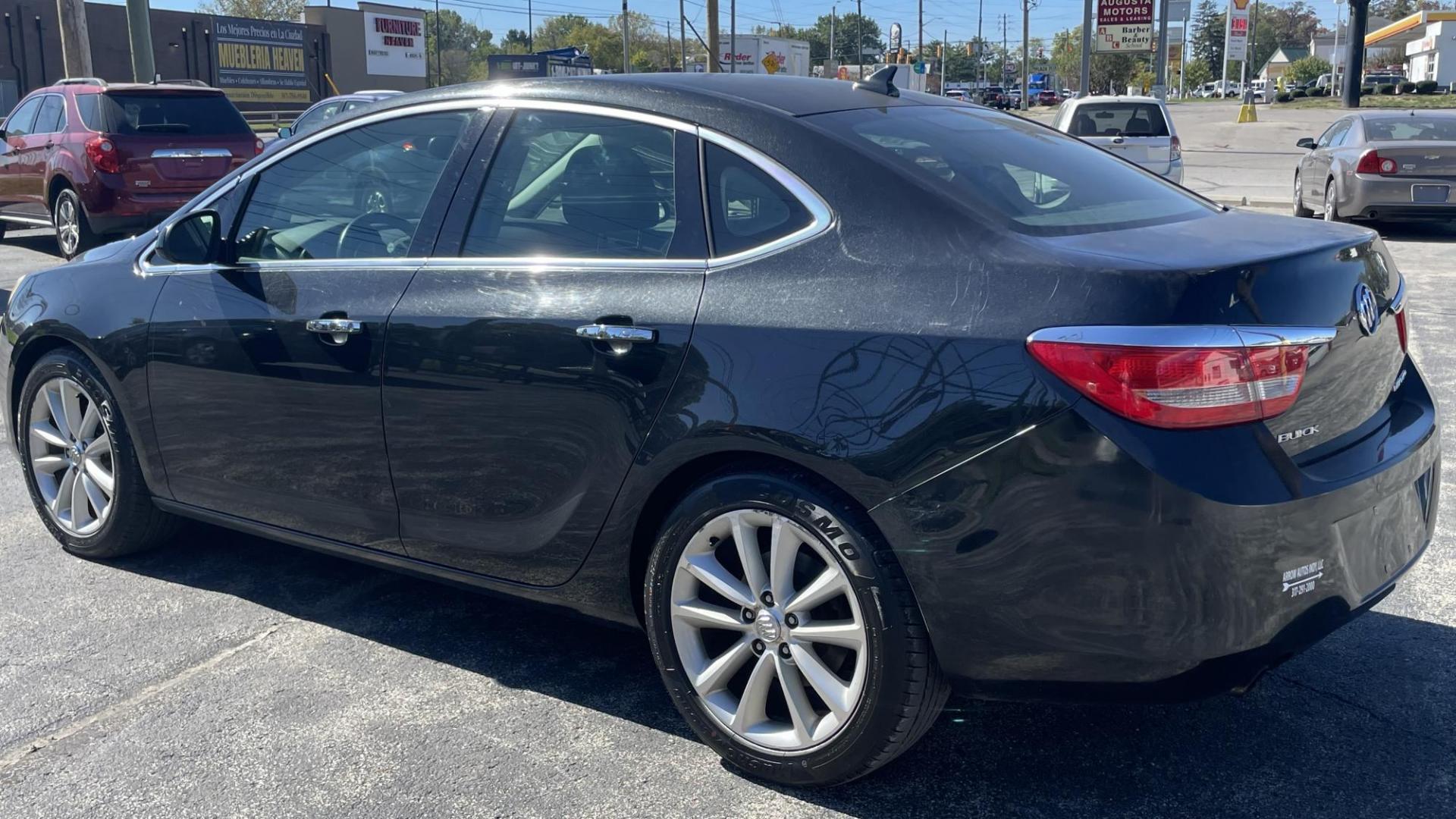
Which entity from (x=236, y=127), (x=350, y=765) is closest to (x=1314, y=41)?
(x=236, y=127)

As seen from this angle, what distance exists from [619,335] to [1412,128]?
14.4 m

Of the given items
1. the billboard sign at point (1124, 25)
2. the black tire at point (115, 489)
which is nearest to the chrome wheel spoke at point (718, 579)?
the black tire at point (115, 489)

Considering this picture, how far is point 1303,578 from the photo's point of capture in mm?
2678

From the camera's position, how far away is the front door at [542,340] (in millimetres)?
3182

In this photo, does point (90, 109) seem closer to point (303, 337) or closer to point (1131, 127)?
point (303, 337)

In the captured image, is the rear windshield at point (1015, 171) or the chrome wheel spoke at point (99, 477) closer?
the rear windshield at point (1015, 171)

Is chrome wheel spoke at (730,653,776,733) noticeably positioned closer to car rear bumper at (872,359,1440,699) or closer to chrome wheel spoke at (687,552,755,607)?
chrome wheel spoke at (687,552,755,607)

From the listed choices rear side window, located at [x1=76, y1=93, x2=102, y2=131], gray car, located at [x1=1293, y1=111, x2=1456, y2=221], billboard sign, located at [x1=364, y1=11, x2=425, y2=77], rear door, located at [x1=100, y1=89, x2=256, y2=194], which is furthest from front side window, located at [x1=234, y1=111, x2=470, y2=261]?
billboard sign, located at [x1=364, y1=11, x2=425, y2=77]

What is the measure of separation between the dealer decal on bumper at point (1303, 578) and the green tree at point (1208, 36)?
5541 inches

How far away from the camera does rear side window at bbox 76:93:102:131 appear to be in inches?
519

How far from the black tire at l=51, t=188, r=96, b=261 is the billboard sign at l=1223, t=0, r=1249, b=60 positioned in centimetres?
6347

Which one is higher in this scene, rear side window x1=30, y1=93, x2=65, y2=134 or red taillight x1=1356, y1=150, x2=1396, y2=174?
rear side window x1=30, y1=93, x2=65, y2=134

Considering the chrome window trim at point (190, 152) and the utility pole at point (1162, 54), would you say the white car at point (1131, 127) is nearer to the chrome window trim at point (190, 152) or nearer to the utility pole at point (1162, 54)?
the chrome window trim at point (190, 152)

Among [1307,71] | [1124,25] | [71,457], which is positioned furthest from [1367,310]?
[1307,71]
